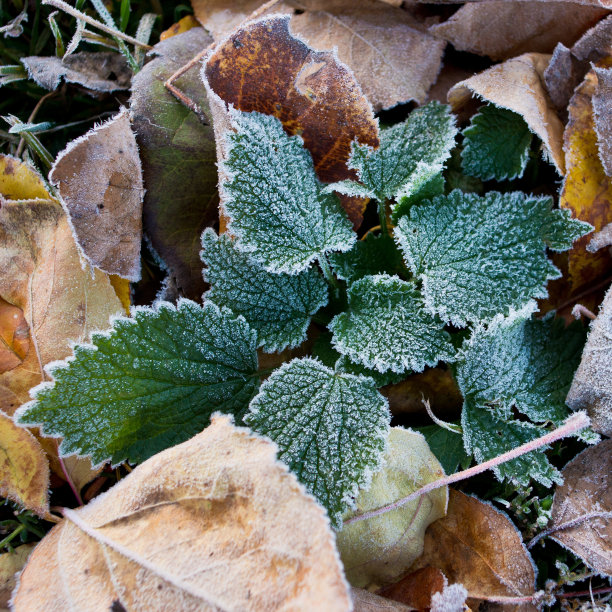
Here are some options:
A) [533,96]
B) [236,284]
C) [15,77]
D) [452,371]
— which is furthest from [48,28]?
[452,371]

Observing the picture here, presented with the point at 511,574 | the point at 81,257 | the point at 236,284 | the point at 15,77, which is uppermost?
the point at 15,77

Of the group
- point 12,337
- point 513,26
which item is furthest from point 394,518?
point 513,26

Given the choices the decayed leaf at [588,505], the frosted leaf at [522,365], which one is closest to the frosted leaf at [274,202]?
the frosted leaf at [522,365]

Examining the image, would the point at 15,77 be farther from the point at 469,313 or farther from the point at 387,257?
the point at 469,313

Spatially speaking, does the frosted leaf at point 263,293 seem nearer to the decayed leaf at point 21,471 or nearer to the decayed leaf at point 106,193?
the decayed leaf at point 106,193

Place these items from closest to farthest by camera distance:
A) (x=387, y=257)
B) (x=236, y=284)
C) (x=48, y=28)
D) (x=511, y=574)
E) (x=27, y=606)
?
(x=27, y=606) → (x=511, y=574) → (x=236, y=284) → (x=387, y=257) → (x=48, y=28)

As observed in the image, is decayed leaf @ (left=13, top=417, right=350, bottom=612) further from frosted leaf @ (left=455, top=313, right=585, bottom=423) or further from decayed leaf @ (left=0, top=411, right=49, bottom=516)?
frosted leaf @ (left=455, top=313, right=585, bottom=423)

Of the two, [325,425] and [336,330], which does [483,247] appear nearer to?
[336,330]
